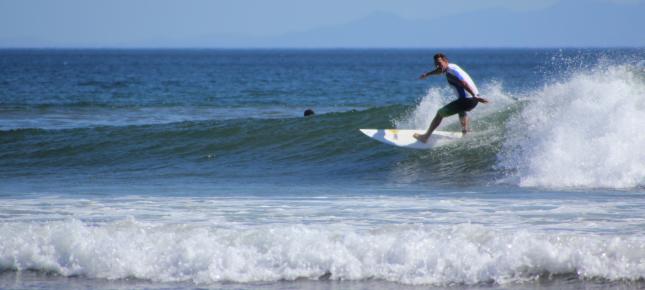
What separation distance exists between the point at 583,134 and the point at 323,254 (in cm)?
600

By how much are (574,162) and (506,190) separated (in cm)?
129

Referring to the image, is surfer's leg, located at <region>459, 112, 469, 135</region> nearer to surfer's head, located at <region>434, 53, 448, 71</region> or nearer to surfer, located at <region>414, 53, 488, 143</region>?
surfer, located at <region>414, 53, 488, 143</region>

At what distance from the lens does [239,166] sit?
48.2ft

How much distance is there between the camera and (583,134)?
12.2 metres

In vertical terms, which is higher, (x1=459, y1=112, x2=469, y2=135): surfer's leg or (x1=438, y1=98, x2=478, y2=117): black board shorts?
(x1=438, y1=98, x2=478, y2=117): black board shorts

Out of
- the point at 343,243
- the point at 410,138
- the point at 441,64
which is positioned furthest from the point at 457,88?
the point at 343,243

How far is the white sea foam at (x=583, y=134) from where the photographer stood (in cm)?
1120

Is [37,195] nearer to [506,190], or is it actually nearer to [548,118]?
[506,190]

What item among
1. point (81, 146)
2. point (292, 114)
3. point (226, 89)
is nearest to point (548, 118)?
point (81, 146)

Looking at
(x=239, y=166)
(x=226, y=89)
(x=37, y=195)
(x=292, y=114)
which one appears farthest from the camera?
(x=226, y=89)

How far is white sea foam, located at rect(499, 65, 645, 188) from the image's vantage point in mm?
11203

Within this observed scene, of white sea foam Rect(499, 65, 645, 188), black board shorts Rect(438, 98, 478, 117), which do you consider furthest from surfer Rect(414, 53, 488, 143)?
white sea foam Rect(499, 65, 645, 188)

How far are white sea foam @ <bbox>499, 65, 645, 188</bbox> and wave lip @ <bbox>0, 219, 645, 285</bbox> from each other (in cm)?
364

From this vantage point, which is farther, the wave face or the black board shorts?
the black board shorts
